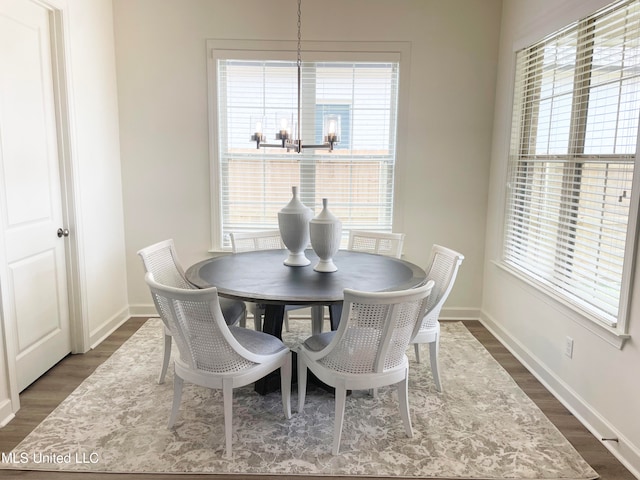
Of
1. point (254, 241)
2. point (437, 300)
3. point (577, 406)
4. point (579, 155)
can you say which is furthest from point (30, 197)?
point (577, 406)

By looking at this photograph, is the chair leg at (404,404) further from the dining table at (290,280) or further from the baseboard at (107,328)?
the baseboard at (107,328)

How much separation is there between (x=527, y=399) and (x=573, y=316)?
22.2 inches

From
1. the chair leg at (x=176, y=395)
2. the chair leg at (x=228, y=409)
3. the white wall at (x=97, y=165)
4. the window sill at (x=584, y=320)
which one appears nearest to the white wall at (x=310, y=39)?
the white wall at (x=97, y=165)

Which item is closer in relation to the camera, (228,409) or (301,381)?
(228,409)

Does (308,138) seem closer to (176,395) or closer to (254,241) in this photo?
(254,241)

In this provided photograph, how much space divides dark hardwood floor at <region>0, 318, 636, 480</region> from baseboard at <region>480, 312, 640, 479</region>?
3 centimetres

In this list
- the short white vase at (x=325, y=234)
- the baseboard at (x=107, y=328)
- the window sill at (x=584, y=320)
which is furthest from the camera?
the baseboard at (x=107, y=328)

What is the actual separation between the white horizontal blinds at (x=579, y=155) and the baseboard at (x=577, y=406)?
523mm

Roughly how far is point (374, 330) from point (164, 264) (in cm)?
153

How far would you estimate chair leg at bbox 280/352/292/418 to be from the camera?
8.00ft

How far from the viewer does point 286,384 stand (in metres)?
2.48

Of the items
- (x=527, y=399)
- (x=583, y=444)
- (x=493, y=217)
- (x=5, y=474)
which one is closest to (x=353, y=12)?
(x=493, y=217)

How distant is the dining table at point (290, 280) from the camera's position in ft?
7.68

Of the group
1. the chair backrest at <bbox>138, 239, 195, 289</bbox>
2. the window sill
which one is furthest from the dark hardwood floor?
the chair backrest at <bbox>138, 239, 195, 289</bbox>
